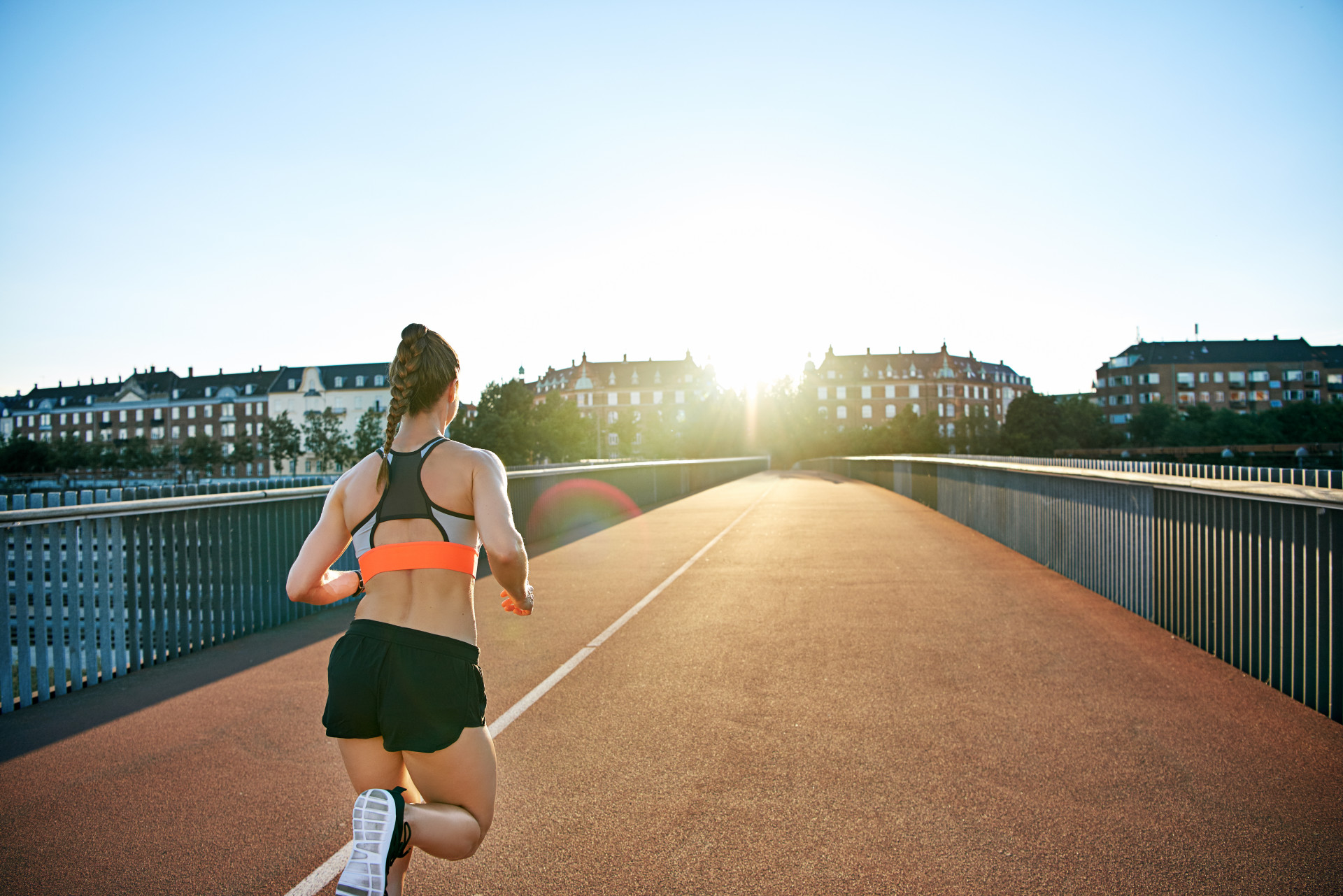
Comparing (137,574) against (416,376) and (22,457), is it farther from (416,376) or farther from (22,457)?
(22,457)

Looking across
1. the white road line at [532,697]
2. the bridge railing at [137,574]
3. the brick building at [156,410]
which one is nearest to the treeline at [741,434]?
the brick building at [156,410]

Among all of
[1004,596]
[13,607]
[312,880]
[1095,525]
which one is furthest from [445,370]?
[1095,525]

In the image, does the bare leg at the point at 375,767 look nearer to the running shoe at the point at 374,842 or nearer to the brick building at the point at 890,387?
the running shoe at the point at 374,842

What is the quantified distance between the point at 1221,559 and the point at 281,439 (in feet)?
402

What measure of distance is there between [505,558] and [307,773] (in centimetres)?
279

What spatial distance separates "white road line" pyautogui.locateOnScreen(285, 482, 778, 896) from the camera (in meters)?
3.16

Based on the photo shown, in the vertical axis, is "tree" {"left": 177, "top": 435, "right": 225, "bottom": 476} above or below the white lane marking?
above

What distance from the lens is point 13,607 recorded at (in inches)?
231

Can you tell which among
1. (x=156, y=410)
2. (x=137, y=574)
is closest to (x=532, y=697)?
(x=137, y=574)

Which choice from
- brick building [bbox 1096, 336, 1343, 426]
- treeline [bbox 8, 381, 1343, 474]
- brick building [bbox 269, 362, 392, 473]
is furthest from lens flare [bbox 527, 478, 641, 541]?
brick building [bbox 1096, 336, 1343, 426]

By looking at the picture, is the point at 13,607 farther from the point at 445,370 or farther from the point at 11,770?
the point at 445,370

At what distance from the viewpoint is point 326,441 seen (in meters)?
114

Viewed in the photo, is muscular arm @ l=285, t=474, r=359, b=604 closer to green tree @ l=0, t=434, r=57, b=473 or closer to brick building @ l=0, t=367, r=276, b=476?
green tree @ l=0, t=434, r=57, b=473

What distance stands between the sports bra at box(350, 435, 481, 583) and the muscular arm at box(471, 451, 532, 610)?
0.07 m
